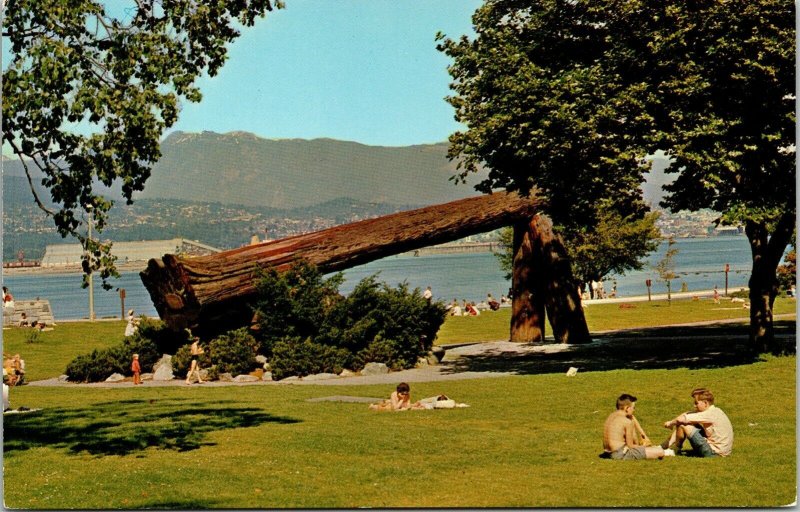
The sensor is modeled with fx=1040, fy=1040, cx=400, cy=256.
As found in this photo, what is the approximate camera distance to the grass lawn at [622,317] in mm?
36719

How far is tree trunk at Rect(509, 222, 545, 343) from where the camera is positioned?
1199 inches

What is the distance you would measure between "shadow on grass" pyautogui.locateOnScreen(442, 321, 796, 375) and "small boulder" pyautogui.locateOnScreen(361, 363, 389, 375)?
1.50 m

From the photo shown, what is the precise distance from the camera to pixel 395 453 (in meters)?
15.6

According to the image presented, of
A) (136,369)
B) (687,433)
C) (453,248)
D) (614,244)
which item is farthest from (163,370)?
(614,244)

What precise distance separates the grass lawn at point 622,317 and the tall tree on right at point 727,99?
14.1 m

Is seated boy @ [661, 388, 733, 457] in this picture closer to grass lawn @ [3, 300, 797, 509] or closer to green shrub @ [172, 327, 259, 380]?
grass lawn @ [3, 300, 797, 509]

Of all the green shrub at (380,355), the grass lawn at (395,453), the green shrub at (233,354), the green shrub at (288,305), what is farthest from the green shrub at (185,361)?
the grass lawn at (395,453)

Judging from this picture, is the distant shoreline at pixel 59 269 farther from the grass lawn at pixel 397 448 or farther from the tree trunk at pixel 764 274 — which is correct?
the tree trunk at pixel 764 274

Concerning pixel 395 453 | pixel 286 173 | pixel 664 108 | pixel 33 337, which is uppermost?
pixel 664 108

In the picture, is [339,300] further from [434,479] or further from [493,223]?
[434,479]

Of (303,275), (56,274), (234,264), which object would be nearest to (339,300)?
(303,275)

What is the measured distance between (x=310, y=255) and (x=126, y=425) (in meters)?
9.64

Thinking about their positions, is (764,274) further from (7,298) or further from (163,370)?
(7,298)

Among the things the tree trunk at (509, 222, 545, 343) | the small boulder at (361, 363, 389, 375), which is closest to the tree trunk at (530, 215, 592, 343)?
the tree trunk at (509, 222, 545, 343)
